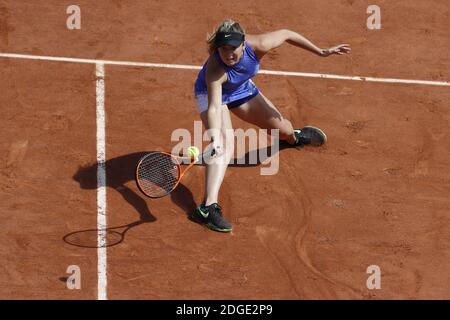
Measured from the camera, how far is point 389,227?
11.0 meters

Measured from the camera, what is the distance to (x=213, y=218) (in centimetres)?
1066

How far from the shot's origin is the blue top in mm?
10477

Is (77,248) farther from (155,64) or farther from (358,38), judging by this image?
(358,38)

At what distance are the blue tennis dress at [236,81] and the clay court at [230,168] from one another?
41.2 inches

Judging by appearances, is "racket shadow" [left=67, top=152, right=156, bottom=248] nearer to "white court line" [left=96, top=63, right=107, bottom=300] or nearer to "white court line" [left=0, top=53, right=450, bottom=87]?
"white court line" [left=96, top=63, right=107, bottom=300]

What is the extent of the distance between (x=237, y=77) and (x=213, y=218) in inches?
63.3

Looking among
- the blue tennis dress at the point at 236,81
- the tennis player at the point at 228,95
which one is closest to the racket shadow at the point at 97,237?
the tennis player at the point at 228,95

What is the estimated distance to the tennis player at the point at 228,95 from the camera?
10.0 m

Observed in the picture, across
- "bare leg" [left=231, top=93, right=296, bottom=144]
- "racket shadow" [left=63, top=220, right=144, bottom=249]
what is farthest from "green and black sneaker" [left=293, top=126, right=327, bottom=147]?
"racket shadow" [left=63, top=220, right=144, bottom=249]

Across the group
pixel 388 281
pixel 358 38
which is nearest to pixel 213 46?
pixel 388 281

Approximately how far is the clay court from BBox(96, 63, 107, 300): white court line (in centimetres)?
2

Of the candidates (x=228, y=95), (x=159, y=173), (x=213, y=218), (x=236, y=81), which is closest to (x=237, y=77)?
(x=236, y=81)

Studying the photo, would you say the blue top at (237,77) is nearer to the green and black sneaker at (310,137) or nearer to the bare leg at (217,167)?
the bare leg at (217,167)

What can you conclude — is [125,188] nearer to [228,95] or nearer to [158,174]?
[158,174]
